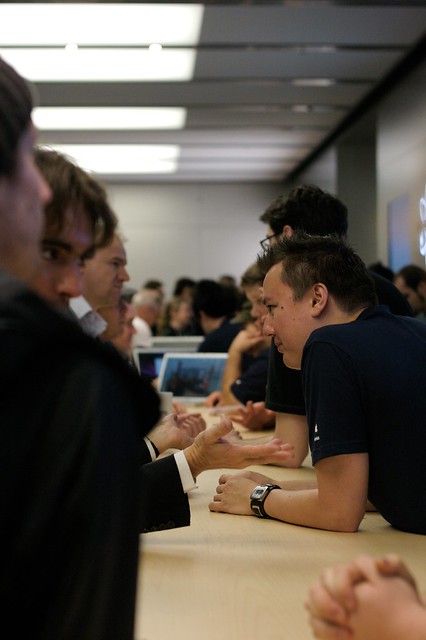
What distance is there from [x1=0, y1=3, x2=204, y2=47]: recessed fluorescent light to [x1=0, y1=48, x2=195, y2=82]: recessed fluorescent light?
0.25m

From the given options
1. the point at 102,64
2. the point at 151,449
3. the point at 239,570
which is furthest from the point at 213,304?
the point at 239,570

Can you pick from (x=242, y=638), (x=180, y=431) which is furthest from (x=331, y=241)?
(x=242, y=638)

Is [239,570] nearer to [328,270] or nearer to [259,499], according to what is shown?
[259,499]

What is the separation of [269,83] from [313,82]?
1.37 feet

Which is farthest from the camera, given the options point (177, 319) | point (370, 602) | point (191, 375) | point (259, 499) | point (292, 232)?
point (177, 319)

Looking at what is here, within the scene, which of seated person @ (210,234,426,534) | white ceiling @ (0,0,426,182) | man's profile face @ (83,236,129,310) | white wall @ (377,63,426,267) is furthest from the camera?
white wall @ (377,63,426,267)

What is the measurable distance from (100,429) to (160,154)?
→ 12025mm

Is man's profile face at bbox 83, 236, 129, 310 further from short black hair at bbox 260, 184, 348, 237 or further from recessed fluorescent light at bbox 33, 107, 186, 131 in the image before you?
recessed fluorescent light at bbox 33, 107, 186, 131

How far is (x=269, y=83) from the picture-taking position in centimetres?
880

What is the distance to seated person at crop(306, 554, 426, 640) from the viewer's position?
41.1 inches

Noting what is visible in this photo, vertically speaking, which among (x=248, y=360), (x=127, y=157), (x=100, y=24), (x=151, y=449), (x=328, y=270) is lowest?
(x=248, y=360)

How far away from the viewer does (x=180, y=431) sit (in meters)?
2.81

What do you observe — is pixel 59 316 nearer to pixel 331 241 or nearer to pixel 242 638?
pixel 242 638

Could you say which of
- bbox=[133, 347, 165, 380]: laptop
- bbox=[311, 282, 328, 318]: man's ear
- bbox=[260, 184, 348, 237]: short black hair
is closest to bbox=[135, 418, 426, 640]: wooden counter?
bbox=[311, 282, 328, 318]: man's ear
